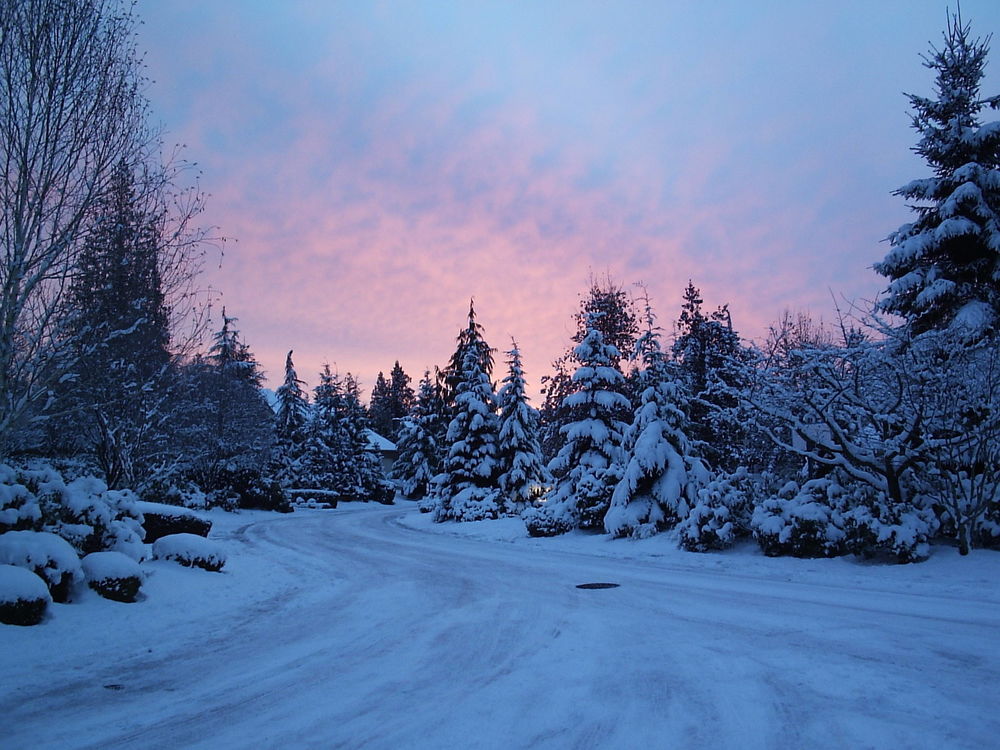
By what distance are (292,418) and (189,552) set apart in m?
45.4

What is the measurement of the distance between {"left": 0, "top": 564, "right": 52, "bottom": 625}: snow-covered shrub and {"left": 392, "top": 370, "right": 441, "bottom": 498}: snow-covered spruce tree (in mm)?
47557

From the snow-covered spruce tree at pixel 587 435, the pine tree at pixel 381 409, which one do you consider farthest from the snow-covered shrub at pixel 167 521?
the pine tree at pixel 381 409

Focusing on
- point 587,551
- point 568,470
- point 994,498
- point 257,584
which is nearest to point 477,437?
point 568,470

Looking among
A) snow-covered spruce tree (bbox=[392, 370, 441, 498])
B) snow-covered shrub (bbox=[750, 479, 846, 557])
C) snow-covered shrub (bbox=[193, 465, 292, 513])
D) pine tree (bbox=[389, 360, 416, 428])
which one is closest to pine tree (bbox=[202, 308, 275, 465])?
snow-covered shrub (bbox=[193, 465, 292, 513])

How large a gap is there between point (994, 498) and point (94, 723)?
13447 mm

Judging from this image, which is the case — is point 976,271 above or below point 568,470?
above

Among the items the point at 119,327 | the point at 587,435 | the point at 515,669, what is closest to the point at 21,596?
the point at 119,327

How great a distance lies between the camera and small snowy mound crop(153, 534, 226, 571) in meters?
11.2

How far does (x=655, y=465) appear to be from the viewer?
1770 cm

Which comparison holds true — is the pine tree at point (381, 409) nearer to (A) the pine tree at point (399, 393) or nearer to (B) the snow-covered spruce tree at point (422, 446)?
(A) the pine tree at point (399, 393)

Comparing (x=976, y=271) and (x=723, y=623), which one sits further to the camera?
(x=976, y=271)

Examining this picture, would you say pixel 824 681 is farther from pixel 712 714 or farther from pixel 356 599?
pixel 356 599

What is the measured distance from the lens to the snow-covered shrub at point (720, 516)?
46.6 ft

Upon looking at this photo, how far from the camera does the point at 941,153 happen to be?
17.7 metres
